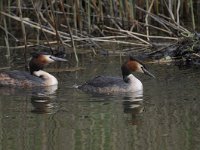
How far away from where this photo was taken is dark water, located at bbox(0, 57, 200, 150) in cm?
750

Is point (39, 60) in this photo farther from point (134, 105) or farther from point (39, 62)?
point (134, 105)

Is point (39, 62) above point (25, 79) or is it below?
above

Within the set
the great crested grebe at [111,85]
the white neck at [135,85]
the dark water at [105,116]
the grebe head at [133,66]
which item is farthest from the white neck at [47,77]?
the white neck at [135,85]

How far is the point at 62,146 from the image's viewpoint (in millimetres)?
7336

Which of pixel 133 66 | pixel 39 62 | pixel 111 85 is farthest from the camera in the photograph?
pixel 39 62

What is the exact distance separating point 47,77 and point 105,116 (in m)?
3.07

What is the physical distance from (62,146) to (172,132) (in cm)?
127

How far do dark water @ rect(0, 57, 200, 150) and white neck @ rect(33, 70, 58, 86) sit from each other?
0.49 ft

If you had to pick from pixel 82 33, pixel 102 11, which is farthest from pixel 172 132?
pixel 102 11

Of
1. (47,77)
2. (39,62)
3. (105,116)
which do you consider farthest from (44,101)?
(39,62)

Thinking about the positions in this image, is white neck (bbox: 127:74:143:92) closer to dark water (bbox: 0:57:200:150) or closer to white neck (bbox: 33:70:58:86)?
dark water (bbox: 0:57:200:150)

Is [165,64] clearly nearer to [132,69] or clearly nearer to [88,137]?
[132,69]

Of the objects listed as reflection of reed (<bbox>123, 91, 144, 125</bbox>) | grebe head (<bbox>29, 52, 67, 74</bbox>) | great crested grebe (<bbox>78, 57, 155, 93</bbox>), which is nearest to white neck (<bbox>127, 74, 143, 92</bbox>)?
great crested grebe (<bbox>78, 57, 155, 93</bbox>)

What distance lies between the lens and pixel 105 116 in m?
8.82
